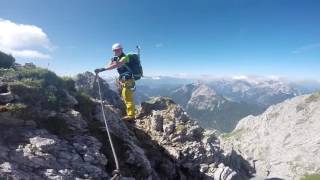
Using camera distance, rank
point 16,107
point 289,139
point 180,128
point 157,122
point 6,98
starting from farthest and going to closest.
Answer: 1. point 289,139
2. point 180,128
3. point 157,122
4. point 6,98
5. point 16,107

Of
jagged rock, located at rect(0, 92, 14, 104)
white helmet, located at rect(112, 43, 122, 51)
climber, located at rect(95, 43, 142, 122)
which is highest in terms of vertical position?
white helmet, located at rect(112, 43, 122, 51)

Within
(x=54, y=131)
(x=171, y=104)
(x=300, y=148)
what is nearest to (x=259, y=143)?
(x=300, y=148)

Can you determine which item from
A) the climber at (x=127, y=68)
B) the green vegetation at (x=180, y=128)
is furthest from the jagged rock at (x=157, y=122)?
the climber at (x=127, y=68)

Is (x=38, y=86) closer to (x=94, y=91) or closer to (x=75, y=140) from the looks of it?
(x=75, y=140)

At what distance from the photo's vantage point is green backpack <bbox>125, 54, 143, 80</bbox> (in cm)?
2395

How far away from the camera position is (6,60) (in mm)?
25656

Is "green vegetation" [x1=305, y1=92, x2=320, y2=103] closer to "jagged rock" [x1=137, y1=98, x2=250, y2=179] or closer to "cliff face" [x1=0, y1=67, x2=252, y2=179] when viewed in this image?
"jagged rock" [x1=137, y1=98, x2=250, y2=179]

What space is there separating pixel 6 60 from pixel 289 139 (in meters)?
116

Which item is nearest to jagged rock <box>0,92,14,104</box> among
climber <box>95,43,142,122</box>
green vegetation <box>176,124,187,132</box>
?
climber <box>95,43,142,122</box>

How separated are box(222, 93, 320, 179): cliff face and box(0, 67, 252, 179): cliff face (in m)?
65.6

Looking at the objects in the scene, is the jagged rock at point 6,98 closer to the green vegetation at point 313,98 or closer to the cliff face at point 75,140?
the cliff face at point 75,140

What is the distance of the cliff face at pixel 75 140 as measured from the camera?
16062mm

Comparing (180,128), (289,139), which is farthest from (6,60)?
(289,139)

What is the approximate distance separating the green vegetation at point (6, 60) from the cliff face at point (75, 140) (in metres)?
2.51
